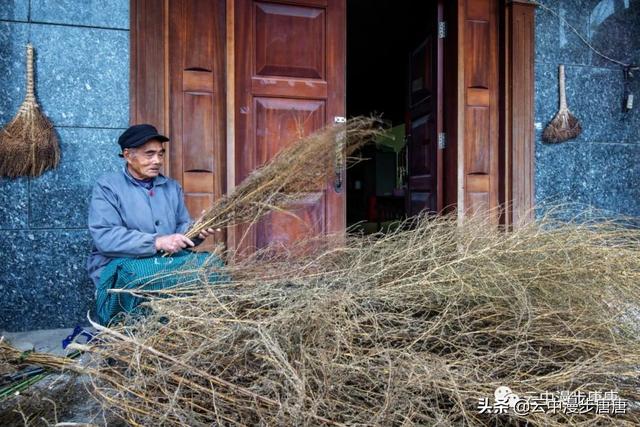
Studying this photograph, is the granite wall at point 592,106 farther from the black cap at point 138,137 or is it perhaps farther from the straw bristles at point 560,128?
the black cap at point 138,137

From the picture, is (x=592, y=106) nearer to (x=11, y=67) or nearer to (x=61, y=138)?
(x=61, y=138)

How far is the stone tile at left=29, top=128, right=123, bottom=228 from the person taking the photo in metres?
2.47

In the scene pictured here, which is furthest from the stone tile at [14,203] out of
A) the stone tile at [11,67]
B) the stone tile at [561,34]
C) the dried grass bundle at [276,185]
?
the stone tile at [561,34]

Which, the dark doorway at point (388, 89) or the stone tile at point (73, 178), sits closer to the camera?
the stone tile at point (73, 178)

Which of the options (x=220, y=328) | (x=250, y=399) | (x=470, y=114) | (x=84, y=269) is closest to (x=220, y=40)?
(x=84, y=269)

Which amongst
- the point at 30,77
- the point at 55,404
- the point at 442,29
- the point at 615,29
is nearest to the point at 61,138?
the point at 30,77

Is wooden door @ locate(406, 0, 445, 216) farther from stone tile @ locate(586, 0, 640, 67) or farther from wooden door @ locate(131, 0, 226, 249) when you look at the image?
wooden door @ locate(131, 0, 226, 249)

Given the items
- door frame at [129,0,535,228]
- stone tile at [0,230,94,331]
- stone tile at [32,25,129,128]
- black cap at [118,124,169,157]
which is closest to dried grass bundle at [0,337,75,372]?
black cap at [118,124,169,157]

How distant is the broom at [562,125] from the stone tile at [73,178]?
3.02m

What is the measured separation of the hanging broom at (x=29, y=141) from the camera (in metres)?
2.35

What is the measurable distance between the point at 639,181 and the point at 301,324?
139 inches

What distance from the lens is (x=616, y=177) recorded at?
3352mm

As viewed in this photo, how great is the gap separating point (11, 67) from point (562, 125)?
145 inches

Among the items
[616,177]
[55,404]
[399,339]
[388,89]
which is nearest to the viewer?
[399,339]
